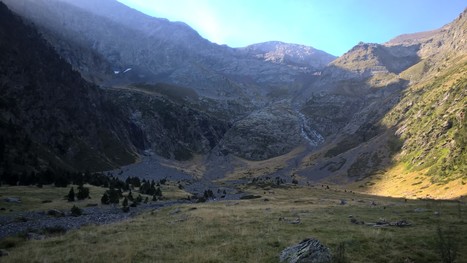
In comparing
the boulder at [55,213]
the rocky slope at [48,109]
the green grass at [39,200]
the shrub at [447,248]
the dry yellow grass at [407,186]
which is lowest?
the dry yellow grass at [407,186]

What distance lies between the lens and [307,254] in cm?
1917

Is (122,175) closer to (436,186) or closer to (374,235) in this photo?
(436,186)

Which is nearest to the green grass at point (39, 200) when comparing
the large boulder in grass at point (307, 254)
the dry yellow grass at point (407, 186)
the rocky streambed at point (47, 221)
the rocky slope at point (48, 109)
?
the rocky streambed at point (47, 221)

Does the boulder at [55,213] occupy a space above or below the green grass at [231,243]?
above

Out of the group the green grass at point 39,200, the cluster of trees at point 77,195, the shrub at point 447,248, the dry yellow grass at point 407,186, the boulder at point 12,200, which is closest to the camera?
the shrub at point 447,248

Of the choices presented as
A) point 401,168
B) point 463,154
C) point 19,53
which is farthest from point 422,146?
point 19,53

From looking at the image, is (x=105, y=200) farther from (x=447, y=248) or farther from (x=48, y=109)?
(x=48, y=109)

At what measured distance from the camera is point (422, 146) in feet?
544

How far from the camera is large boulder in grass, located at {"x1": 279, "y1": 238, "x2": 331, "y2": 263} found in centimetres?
1883

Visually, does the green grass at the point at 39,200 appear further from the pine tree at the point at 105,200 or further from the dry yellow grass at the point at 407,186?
the dry yellow grass at the point at 407,186

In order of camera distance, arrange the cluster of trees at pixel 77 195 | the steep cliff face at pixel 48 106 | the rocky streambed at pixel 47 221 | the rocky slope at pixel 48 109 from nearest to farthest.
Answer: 1. the rocky streambed at pixel 47 221
2. the cluster of trees at pixel 77 195
3. the rocky slope at pixel 48 109
4. the steep cliff face at pixel 48 106

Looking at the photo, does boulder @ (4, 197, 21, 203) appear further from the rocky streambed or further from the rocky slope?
the rocky slope

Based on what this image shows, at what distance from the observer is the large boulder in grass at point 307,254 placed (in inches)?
741

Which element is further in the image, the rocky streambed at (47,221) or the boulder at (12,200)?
the boulder at (12,200)
